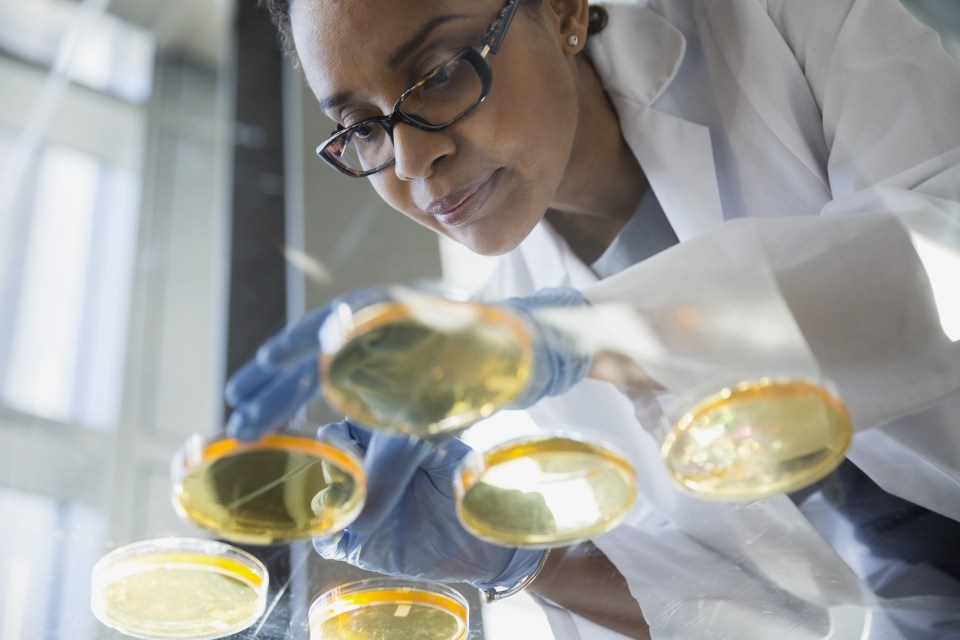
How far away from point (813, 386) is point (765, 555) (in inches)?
8.1

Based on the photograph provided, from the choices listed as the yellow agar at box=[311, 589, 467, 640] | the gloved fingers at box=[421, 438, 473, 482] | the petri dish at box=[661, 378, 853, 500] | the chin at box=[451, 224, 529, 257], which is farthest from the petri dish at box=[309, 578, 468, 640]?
the chin at box=[451, 224, 529, 257]

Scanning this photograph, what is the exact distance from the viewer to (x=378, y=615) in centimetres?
66

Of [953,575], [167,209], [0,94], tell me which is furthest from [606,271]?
[0,94]

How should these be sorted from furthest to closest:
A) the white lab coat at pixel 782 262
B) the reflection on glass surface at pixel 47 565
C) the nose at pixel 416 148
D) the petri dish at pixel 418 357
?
the nose at pixel 416 148 < the reflection on glass surface at pixel 47 565 < the white lab coat at pixel 782 262 < the petri dish at pixel 418 357

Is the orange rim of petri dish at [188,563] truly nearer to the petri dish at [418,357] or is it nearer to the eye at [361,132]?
the petri dish at [418,357]

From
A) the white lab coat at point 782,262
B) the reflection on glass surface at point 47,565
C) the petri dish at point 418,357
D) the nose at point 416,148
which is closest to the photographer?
the petri dish at point 418,357

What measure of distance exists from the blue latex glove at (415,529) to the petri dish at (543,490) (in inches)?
1.2

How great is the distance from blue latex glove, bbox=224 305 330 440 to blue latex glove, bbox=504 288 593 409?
102 mm

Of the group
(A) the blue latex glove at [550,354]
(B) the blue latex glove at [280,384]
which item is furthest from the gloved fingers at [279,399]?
(A) the blue latex glove at [550,354]

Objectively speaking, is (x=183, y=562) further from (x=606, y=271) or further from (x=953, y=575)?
(x=953, y=575)

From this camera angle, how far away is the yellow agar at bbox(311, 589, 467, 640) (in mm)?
654

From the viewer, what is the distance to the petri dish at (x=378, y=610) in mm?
654

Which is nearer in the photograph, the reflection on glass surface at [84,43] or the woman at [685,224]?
the woman at [685,224]

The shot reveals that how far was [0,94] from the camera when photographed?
1268 mm
